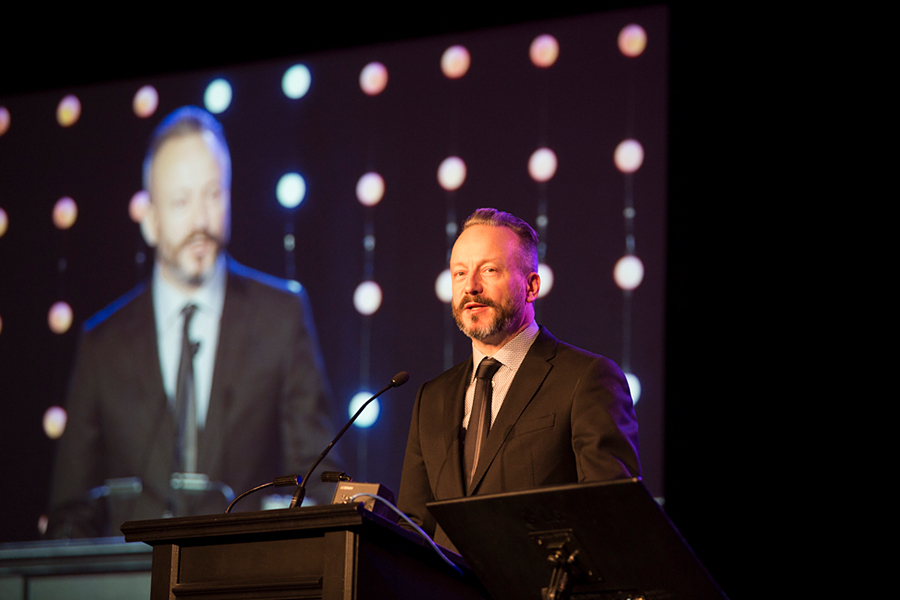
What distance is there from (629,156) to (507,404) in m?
1.70

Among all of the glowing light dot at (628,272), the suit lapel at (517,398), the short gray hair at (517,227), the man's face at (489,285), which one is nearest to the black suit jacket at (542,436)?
the suit lapel at (517,398)

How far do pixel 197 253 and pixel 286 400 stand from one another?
0.81m

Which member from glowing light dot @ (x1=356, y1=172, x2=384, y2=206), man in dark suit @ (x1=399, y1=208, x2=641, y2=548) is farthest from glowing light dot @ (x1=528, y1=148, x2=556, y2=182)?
man in dark suit @ (x1=399, y1=208, x2=641, y2=548)

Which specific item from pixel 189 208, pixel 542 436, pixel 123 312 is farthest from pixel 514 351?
pixel 123 312

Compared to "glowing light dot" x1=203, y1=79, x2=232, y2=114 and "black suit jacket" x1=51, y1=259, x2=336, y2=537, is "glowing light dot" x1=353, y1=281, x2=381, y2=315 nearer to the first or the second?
"black suit jacket" x1=51, y1=259, x2=336, y2=537

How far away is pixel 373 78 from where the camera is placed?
163 inches

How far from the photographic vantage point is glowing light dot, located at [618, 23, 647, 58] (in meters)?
3.69

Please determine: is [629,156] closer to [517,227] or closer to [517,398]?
[517,227]

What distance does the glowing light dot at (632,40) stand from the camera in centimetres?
369

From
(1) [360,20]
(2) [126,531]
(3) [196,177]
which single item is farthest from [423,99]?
(2) [126,531]

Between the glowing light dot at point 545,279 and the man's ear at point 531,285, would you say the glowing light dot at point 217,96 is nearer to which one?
the glowing light dot at point 545,279

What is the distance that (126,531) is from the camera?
176 centimetres

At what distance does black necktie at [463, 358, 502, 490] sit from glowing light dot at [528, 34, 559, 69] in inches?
73.7

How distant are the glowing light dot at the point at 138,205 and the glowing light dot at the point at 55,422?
93cm
